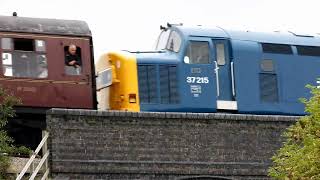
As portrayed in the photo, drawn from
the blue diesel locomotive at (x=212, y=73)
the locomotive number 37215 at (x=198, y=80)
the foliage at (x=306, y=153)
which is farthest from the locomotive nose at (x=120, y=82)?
the foliage at (x=306, y=153)

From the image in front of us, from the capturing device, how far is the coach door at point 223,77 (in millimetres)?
20906

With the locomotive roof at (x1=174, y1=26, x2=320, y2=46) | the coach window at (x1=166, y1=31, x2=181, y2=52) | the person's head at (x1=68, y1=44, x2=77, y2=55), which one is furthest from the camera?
the locomotive roof at (x1=174, y1=26, x2=320, y2=46)

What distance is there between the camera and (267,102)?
845 inches

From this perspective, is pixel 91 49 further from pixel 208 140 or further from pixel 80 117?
pixel 208 140

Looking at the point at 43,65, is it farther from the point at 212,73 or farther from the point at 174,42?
the point at 212,73

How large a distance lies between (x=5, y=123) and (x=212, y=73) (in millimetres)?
5842

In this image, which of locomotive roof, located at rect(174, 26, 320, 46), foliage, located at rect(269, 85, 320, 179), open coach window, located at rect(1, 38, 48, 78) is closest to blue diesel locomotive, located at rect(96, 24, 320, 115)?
locomotive roof, located at rect(174, 26, 320, 46)

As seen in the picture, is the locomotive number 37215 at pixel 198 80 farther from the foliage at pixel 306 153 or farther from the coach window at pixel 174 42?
the foliage at pixel 306 153

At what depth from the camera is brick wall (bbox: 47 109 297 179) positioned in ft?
60.4

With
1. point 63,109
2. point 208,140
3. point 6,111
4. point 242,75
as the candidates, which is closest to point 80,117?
point 63,109

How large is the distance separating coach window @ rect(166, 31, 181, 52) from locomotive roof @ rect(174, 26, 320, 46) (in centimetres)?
23

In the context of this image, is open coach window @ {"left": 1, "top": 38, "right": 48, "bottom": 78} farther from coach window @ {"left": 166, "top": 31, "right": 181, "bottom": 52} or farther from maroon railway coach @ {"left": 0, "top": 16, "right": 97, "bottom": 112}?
coach window @ {"left": 166, "top": 31, "right": 181, "bottom": 52}

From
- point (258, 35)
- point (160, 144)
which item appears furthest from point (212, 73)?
point (160, 144)

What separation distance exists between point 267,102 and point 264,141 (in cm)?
145
